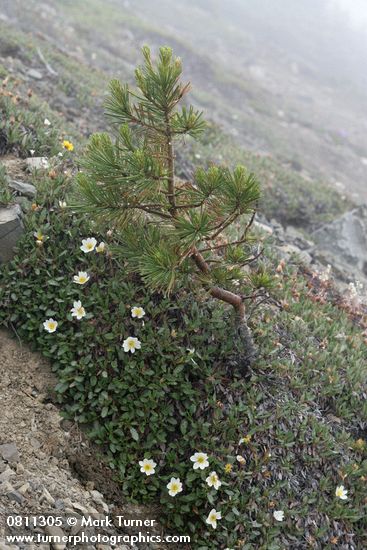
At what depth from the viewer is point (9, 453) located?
16.8ft

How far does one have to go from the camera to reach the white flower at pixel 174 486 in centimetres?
546

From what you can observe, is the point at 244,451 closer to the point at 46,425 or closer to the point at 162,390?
the point at 162,390

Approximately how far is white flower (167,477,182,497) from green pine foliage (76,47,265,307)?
1.96 meters

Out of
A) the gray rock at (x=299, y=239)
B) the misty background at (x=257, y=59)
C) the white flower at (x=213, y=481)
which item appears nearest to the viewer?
the white flower at (x=213, y=481)

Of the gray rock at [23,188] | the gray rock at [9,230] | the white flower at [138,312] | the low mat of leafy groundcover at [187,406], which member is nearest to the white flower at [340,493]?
the low mat of leafy groundcover at [187,406]

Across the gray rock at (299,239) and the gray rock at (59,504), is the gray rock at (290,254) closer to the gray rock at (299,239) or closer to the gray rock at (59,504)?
the gray rock at (299,239)

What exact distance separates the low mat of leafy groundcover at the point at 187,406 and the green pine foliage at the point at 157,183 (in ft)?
3.45

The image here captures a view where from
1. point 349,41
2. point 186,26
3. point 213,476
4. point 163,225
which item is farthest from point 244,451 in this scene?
point 349,41

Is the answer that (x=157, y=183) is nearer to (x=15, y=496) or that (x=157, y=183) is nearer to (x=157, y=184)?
(x=157, y=184)

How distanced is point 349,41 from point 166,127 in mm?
73845

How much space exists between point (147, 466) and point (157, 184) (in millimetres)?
2823

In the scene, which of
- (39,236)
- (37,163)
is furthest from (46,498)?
(37,163)

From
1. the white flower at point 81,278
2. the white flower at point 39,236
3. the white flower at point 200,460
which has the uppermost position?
the white flower at point 39,236

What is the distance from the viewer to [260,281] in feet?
17.5
